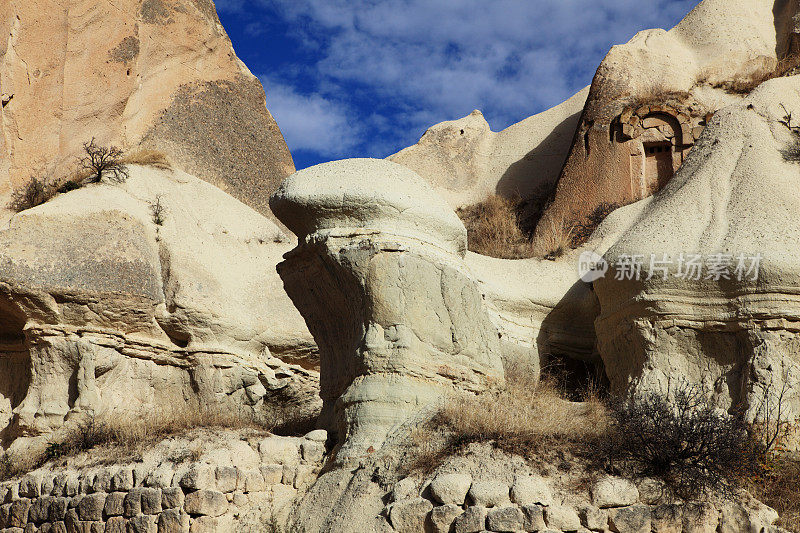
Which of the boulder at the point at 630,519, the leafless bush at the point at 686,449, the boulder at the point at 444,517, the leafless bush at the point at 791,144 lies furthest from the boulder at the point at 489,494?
the leafless bush at the point at 791,144

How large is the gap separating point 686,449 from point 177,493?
175 inches

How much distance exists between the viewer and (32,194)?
49.0 ft

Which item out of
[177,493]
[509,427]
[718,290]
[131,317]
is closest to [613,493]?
[509,427]

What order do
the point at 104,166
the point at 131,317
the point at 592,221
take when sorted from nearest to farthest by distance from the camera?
1. the point at 131,317
2. the point at 104,166
3. the point at 592,221

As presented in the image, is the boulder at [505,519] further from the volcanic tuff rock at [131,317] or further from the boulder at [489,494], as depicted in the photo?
the volcanic tuff rock at [131,317]

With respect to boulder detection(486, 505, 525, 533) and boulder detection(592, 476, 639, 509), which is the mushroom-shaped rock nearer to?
boulder detection(486, 505, 525, 533)

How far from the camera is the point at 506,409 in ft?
30.8

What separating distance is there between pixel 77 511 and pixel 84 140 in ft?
28.2

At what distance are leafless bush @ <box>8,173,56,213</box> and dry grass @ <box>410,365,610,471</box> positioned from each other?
7777 mm

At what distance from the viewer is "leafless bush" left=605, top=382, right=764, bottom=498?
833cm

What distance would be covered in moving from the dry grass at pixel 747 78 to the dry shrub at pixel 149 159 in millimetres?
10096

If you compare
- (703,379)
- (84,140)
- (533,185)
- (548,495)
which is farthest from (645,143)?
(548,495)

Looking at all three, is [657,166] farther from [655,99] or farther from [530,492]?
[530,492]

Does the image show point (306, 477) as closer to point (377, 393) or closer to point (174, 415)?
point (377, 393)
